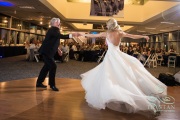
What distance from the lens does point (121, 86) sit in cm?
373

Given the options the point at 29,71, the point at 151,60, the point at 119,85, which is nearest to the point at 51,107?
the point at 119,85

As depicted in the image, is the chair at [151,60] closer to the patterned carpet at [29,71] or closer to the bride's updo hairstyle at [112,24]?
the patterned carpet at [29,71]

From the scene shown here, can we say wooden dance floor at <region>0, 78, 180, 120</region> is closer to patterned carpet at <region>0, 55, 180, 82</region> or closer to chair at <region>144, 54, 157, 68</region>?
patterned carpet at <region>0, 55, 180, 82</region>

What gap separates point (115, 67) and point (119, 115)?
0.90 m

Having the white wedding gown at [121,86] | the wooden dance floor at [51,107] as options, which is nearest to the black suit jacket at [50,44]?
the wooden dance floor at [51,107]

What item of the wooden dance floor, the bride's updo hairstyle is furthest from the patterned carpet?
the bride's updo hairstyle

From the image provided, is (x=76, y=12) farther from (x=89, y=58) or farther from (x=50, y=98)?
(x=50, y=98)

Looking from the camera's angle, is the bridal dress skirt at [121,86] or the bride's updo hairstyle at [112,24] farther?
the bride's updo hairstyle at [112,24]

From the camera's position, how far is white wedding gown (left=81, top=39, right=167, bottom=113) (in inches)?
134

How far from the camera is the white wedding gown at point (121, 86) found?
134 inches

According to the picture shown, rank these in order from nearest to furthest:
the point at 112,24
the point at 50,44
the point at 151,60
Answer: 1. the point at 112,24
2. the point at 50,44
3. the point at 151,60

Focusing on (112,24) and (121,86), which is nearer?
(121,86)

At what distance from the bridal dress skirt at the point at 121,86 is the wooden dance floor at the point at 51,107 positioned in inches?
5.8

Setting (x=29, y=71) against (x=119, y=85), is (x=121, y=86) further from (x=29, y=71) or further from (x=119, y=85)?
(x=29, y=71)
